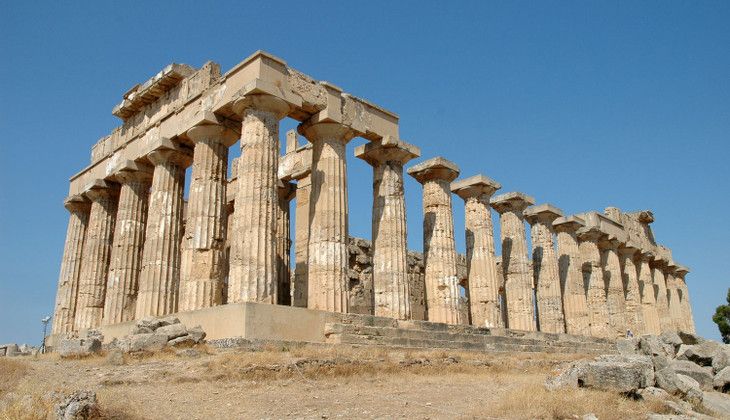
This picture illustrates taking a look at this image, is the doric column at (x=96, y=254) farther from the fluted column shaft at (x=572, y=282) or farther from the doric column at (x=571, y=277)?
the fluted column shaft at (x=572, y=282)

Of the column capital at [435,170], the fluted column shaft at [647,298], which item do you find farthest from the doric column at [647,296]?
the column capital at [435,170]

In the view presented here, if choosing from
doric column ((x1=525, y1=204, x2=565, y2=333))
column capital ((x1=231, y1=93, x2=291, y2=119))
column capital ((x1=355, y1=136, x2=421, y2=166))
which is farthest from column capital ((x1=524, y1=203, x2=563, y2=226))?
column capital ((x1=231, y1=93, x2=291, y2=119))

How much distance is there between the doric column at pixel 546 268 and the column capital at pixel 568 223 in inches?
17.5

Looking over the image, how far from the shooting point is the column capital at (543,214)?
94.6 feet

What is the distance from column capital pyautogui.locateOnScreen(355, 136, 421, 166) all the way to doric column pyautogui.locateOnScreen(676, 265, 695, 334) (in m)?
29.6

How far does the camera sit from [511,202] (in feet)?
89.8

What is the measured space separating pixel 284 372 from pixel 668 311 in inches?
1339

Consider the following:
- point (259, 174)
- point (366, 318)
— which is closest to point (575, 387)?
point (366, 318)

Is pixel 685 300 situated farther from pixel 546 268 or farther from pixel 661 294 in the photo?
pixel 546 268

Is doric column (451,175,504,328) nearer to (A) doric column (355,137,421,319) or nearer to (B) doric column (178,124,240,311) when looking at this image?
(A) doric column (355,137,421,319)

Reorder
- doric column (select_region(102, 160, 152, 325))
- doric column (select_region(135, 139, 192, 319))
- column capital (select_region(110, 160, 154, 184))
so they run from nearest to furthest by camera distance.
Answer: doric column (select_region(135, 139, 192, 319)) → doric column (select_region(102, 160, 152, 325)) → column capital (select_region(110, 160, 154, 184))

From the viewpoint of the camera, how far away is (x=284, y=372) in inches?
472

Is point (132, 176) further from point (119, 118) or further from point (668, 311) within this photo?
point (668, 311)

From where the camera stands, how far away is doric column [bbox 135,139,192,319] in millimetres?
18734
